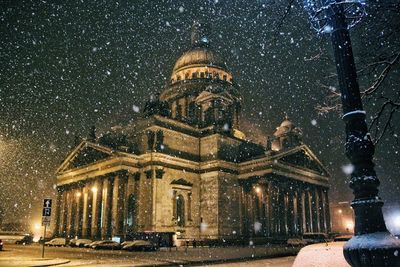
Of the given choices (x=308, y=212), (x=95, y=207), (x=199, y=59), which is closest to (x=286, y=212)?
(x=308, y=212)

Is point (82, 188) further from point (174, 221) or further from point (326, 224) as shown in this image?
point (326, 224)

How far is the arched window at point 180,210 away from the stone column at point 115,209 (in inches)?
281

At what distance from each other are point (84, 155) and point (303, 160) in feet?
106

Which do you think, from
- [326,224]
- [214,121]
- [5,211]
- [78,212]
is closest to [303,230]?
[326,224]

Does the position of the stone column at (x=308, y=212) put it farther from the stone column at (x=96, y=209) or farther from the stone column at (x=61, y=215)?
the stone column at (x=61, y=215)

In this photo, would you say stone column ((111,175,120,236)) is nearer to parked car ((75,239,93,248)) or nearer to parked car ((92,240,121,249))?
parked car ((75,239,93,248))

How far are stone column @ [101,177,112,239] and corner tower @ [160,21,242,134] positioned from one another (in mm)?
14583

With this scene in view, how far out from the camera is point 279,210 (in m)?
44.6

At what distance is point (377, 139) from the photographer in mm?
8117

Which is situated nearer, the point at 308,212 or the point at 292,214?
the point at 292,214

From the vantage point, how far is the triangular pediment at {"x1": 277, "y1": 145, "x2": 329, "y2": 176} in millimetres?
45294

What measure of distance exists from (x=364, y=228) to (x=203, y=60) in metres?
59.6

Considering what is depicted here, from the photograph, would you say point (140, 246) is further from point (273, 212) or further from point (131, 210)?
point (273, 212)

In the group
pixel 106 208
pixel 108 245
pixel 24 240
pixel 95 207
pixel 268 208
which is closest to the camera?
pixel 108 245
